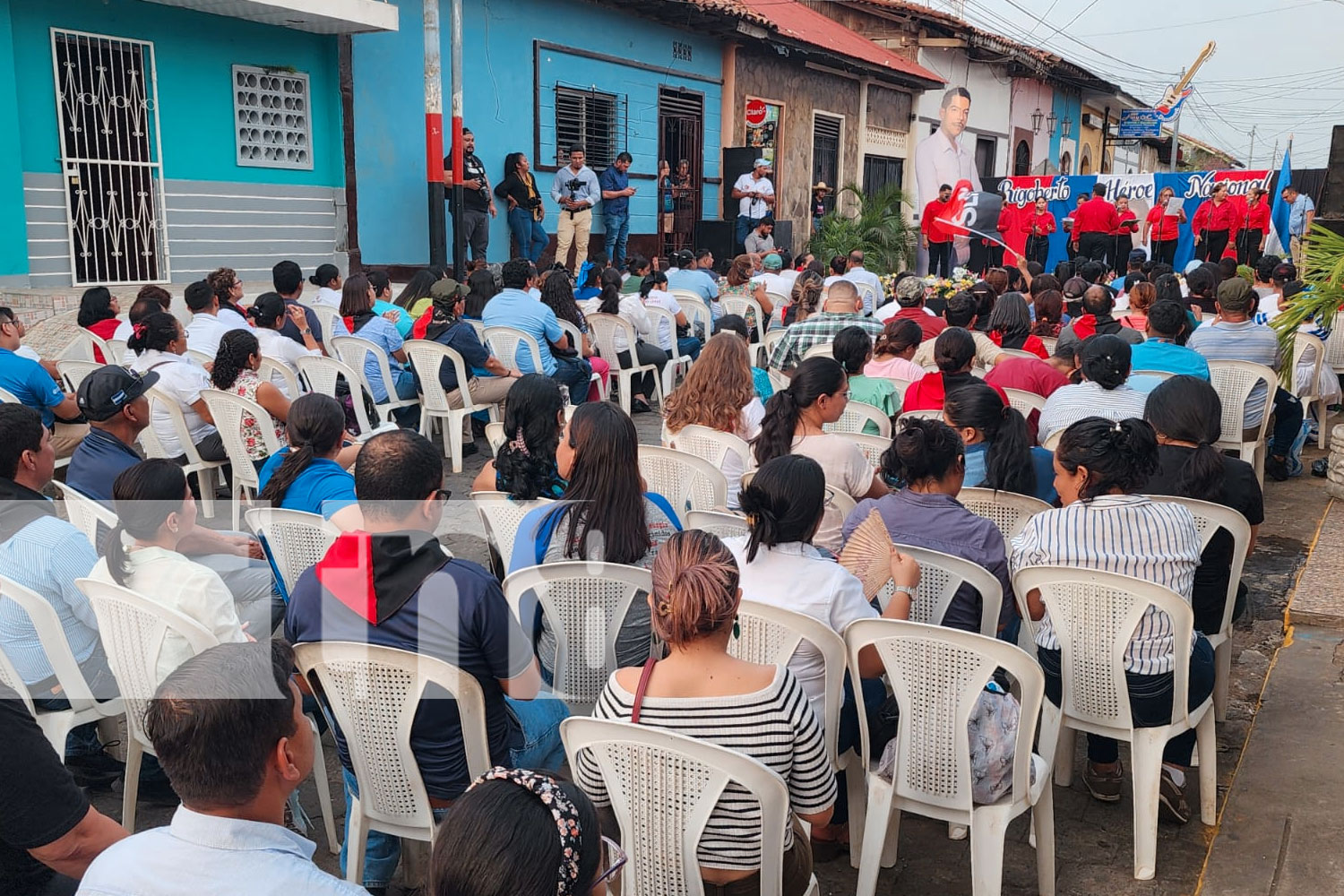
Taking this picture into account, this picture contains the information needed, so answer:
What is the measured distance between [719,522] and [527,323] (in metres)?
3.81

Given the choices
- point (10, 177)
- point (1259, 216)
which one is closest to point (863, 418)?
point (10, 177)

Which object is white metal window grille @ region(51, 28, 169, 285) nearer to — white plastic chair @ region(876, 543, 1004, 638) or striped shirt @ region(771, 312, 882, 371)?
striped shirt @ region(771, 312, 882, 371)

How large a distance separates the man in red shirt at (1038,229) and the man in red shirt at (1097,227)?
1134mm

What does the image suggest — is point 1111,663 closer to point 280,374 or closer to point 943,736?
point 943,736

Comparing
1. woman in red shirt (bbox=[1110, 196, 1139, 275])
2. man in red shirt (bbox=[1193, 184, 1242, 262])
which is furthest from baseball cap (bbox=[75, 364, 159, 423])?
man in red shirt (bbox=[1193, 184, 1242, 262])

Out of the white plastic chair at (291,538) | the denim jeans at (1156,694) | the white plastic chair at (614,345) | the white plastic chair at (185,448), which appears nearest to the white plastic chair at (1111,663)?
the denim jeans at (1156,694)

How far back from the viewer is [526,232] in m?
12.7

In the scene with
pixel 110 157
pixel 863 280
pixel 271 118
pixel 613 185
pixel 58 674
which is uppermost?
pixel 271 118

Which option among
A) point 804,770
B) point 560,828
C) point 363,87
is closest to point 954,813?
point 804,770

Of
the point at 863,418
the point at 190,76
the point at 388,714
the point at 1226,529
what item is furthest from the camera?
the point at 190,76

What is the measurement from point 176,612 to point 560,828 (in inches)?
65.0

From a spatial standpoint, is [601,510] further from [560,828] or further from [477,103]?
[477,103]

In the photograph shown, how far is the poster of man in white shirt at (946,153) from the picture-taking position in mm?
21969

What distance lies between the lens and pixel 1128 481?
3031 millimetres
